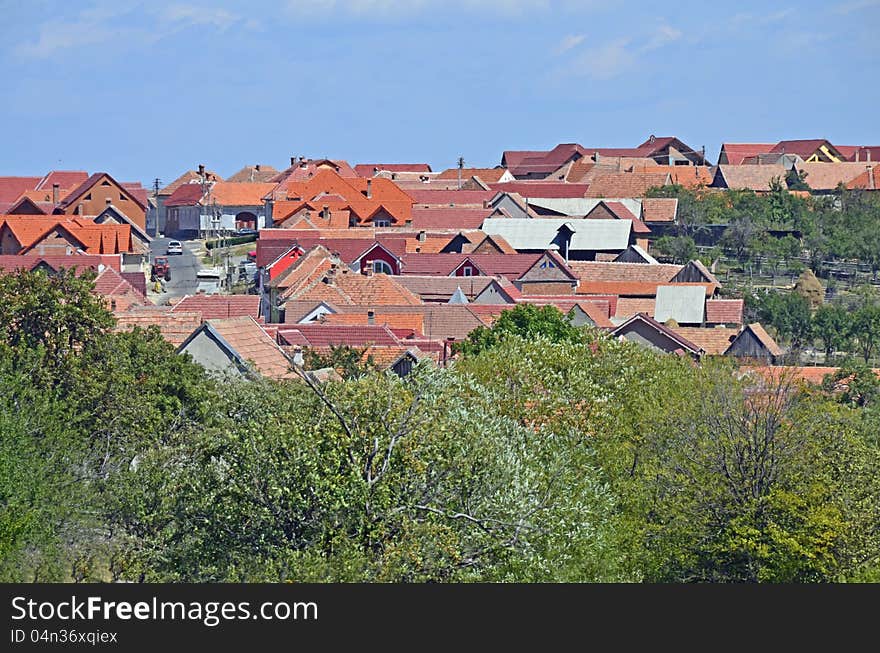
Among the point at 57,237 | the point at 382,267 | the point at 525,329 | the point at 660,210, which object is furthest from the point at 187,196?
the point at 525,329

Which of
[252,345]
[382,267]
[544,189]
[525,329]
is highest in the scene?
[544,189]

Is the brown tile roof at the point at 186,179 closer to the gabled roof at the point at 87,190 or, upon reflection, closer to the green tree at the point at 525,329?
the gabled roof at the point at 87,190

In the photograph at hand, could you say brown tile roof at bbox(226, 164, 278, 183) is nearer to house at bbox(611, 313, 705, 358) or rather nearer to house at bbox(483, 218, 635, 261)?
house at bbox(483, 218, 635, 261)

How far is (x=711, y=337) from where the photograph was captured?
57.1 metres

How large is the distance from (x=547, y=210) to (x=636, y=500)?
224 feet

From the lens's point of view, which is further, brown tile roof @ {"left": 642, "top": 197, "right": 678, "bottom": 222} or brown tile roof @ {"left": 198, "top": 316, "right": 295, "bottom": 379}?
brown tile roof @ {"left": 642, "top": 197, "right": 678, "bottom": 222}

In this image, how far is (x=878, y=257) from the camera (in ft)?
261

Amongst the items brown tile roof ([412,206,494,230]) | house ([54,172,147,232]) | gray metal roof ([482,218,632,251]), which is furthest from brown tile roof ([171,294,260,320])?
house ([54,172,147,232])

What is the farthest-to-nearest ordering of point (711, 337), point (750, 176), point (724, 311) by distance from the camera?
1. point (750, 176)
2. point (724, 311)
3. point (711, 337)

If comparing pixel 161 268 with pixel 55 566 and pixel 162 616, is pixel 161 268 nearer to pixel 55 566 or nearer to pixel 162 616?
pixel 55 566

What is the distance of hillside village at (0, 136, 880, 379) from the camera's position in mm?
46438

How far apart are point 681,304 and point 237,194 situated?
123 ft

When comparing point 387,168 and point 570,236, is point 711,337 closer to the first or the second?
point 570,236

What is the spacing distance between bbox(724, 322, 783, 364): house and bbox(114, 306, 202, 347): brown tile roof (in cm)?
2110
